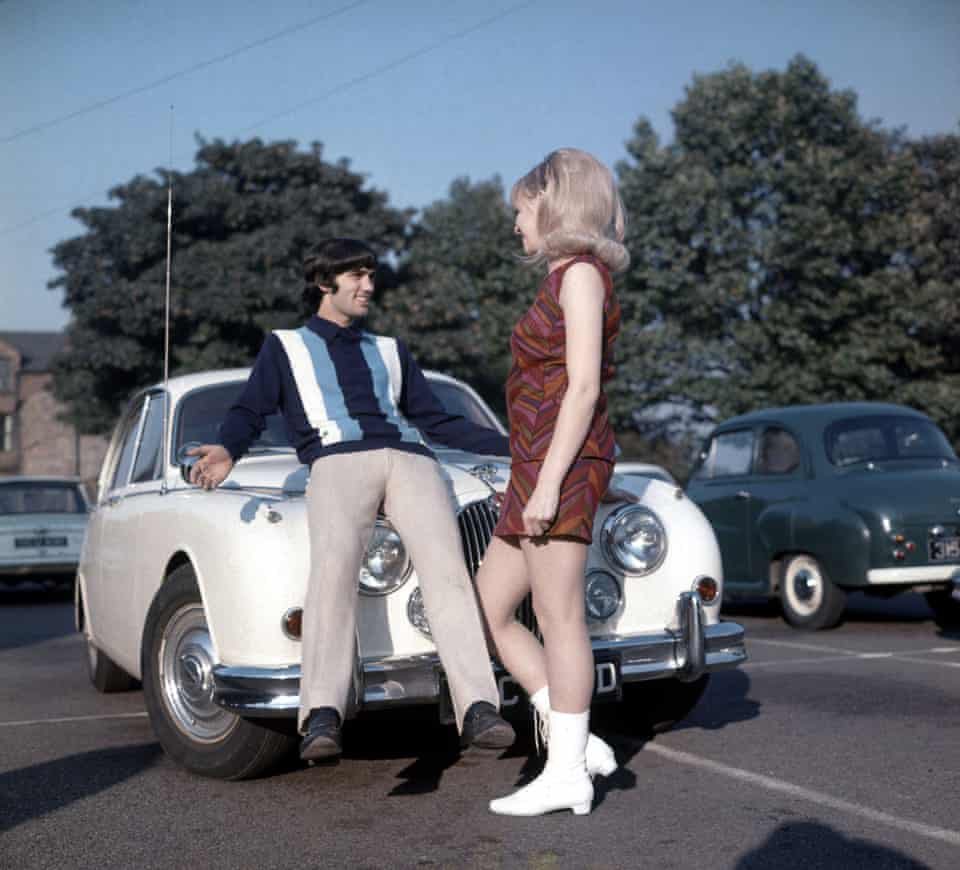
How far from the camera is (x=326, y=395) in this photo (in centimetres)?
493

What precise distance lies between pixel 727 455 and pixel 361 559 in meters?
7.84

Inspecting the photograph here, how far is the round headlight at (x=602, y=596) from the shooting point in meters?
5.15

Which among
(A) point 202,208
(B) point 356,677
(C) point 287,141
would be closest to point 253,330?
(A) point 202,208

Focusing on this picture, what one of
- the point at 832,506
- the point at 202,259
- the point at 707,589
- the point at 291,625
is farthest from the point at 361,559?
the point at 202,259

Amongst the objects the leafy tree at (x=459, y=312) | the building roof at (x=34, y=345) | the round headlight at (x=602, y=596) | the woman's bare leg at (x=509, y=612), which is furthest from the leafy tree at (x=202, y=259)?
the building roof at (x=34, y=345)

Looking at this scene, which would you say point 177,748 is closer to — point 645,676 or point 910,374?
point 645,676

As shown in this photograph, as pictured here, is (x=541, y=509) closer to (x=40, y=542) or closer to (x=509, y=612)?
(x=509, y=612)

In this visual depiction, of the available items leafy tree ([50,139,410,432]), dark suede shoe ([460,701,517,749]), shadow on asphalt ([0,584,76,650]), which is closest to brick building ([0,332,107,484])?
leafy tree ([50,139,410,432])

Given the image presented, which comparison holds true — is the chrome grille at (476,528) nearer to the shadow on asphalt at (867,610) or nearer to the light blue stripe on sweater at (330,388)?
the light blue stripe on sweater at (330,388)

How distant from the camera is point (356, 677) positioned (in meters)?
4.55

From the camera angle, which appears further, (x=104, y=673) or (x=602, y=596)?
(x=104, y=673)

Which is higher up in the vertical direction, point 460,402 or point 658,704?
point 460,402

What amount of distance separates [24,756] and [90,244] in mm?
29427

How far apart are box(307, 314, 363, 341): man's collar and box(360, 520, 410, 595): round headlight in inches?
27.5
